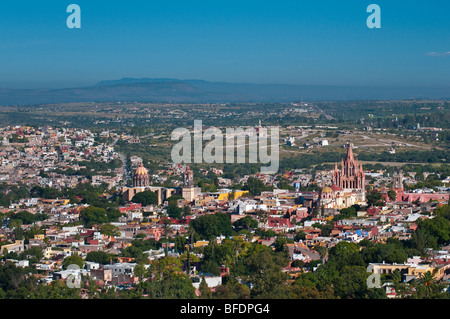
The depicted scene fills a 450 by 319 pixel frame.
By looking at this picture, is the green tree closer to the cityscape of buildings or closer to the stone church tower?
the cityscape of buildings

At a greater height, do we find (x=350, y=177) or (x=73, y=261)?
(x=350, y=177)

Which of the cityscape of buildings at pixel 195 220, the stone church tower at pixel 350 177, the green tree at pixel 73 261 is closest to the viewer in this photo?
the cityscape of buildings at pixel 195 220

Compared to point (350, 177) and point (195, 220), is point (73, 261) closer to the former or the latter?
point (195, 220)

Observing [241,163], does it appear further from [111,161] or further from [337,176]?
[337,176]

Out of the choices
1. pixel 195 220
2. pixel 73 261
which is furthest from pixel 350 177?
pixel 73 261

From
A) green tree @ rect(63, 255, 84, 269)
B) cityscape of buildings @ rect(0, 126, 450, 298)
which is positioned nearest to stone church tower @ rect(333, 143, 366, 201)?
cityscape of buildings @ rect(0, 126, 450, 298)

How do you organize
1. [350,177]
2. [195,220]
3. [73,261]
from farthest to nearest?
1. [350,177]
2. [195,220]
3. [73,261]

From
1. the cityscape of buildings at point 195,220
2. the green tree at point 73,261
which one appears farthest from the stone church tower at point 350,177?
the green tree at point 73,261

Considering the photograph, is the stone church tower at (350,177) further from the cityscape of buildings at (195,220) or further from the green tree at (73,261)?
the green tree at (73,261)

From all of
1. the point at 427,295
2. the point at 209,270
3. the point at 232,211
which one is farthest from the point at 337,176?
the point at 427,295

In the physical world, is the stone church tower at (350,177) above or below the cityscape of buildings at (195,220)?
above

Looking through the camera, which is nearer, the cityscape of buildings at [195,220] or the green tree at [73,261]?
the cityscape of buildings at [195,220]

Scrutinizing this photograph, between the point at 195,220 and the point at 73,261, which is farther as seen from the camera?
the point at 195,220

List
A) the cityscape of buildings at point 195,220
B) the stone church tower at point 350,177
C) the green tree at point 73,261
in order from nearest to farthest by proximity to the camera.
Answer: the cityscape of buildings at point 195,220, the green tree at point 73,261, the stone church tower at point 350,177
